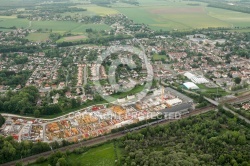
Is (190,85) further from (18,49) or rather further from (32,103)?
(18,49)

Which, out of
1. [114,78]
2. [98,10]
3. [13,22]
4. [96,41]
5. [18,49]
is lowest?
[114,78]

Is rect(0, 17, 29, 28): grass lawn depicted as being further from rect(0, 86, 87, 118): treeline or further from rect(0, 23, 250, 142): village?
rect(0, 86, 87, 118): treeline

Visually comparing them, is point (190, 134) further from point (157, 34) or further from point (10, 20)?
point (10, 20)

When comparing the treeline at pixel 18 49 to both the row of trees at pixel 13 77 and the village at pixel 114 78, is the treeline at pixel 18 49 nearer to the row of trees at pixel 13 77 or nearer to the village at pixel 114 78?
the village at pixel 114 78

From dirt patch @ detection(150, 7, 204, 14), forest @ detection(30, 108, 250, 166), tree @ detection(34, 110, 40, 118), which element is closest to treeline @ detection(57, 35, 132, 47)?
tree @ detection(34, 110, 40, 118)

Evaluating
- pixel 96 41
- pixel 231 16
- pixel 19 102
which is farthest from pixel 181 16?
pixel 19 102
